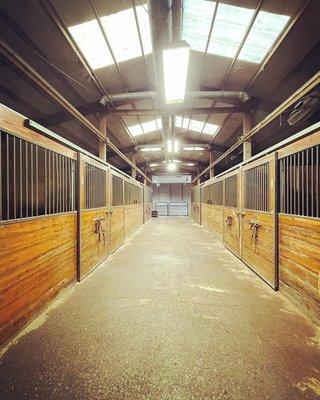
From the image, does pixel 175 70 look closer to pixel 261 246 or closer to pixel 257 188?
pixel 257 188

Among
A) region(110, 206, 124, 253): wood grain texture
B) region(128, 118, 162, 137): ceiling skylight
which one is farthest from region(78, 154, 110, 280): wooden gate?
region(128, 118, 162, 137): ceiling skylight

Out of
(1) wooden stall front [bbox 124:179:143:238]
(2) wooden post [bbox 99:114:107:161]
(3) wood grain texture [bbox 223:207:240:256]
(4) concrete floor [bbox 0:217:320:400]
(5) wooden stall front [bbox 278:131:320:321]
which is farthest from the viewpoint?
(1) wooden stall front [bbox 124:179:143:238]

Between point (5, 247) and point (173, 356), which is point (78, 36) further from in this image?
point (173, 356)

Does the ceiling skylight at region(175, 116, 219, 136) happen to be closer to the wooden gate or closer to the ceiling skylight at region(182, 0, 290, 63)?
the ceiling skylight at region(182, 0, 290, 63)

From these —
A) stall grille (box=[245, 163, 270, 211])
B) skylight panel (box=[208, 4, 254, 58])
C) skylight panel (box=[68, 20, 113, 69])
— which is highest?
skylight panel (box=[208, 4, 254, 58])

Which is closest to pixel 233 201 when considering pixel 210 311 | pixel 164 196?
pixel 210 311

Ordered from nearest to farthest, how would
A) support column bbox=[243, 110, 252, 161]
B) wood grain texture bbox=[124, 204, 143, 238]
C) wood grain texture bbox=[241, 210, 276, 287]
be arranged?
1. wood grain texture bbox=[241, 210, 276, 287]
2. support column bbox=[243, 110, 252, 161]
3. wood grain texture bbox=[124, 204, 143, 238]

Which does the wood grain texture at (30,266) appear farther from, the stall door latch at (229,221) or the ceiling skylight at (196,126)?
the ceiling skylight at (196,126)

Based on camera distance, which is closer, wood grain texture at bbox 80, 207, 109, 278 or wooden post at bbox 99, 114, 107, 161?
wood grain texture at bbox 80, 207, 109, 278

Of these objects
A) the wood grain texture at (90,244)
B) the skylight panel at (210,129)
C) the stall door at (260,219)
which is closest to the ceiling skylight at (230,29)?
the stall door at (260,219)

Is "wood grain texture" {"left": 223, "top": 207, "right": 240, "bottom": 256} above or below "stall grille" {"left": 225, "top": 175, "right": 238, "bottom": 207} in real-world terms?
below

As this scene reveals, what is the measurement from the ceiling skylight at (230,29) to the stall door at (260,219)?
79.4 inches

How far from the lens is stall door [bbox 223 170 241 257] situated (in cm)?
462

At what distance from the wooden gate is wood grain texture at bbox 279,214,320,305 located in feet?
9.16
